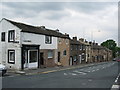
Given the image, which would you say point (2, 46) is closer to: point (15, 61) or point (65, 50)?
point (15, 61)

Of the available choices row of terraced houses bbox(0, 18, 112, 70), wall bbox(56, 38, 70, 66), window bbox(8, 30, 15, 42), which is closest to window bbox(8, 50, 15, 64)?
row of terraced houses bbox(0, 18, 112, 70)

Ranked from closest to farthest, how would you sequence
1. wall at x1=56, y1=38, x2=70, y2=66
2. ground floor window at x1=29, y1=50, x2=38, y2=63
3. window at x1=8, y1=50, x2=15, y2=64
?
1. window at x1=8, y1=50, x2=15, y2=64
2. ground floor window at x1=29, y1=50, x2=38, y2=63
3. wall at x1=56, y1=38, x2=70, y2=66

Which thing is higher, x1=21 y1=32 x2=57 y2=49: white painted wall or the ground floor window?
x1=21 y1=32 x2=57 y2=49: white painted wall

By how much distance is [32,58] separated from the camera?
25.0 m

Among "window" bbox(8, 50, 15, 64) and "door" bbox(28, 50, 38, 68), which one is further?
"door" bbox(28, 50, 38, 68)

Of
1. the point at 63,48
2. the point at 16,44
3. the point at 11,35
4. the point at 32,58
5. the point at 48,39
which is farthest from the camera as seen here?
the point at 63,48

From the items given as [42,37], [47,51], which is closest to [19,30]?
[42,37]

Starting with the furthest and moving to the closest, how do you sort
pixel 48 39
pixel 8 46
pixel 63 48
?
pixel 63 48, pixel 48 39, pixel 8 46

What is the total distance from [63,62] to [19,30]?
1342 centimetres

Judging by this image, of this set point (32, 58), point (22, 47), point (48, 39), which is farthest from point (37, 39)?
point (22, 47)

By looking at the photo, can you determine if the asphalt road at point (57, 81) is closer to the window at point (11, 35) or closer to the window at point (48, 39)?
the window at point (11, 35)

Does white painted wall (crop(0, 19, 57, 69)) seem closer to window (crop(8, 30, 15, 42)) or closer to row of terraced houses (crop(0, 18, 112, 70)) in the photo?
row of terraced houses (crop(0, 18, 112, 70))

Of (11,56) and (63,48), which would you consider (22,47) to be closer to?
(11,56)

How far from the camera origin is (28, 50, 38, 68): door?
24.3 meters
